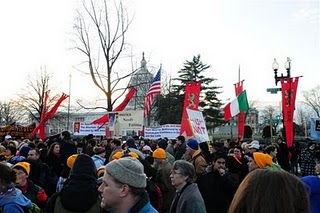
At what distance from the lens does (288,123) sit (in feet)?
55.4

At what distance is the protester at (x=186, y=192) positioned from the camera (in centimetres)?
519

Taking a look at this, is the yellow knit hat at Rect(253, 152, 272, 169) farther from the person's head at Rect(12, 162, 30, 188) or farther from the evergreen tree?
the evergreen tree

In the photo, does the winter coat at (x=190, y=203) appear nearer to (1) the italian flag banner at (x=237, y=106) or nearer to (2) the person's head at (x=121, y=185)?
(2) the person's head at (x=121, y=185)

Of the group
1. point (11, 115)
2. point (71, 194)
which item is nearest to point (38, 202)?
point (71, 194)

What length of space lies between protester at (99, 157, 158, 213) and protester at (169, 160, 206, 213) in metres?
2.19

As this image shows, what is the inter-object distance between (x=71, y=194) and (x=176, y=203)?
64.1 inches

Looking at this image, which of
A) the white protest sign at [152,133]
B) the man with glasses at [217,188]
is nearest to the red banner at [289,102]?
the white protest sign at [152,133]

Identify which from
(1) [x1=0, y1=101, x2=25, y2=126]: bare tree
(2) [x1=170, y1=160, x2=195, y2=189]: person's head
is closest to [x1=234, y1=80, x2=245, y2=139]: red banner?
(2) [x1=170, y1=160, x2=195, y2=189]: person's head

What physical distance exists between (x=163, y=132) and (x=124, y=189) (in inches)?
777

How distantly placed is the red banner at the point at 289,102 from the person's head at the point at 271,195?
51.5 ft

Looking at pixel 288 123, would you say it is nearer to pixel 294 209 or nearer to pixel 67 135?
pixel 67 135

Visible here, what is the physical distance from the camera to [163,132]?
22.7 m

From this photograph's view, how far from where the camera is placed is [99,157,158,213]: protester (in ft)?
9.76

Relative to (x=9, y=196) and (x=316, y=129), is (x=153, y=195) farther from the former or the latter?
(x=316, y=129)
